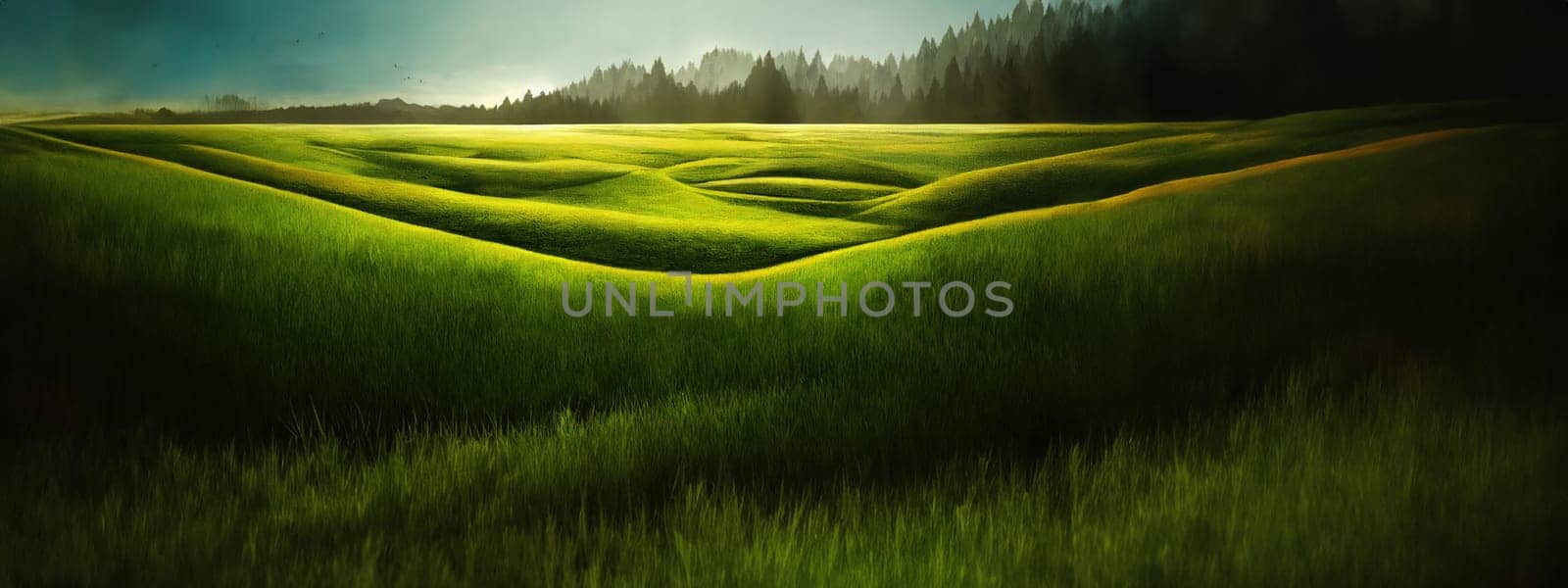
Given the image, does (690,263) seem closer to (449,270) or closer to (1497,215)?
(449,270)

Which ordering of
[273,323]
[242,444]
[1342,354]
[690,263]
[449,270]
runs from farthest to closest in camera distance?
[690,263] < [449,270] < [273,323] < [1342,354] < [242,444]

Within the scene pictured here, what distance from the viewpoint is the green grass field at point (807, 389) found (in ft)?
7.02

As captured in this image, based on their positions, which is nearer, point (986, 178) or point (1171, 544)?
point (1171, 544)

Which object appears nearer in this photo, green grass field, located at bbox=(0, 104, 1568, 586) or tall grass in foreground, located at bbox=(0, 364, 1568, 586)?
tall grass in foreground, located at bbox=(0, 364, 1568, 586)

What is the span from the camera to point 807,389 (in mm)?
3719

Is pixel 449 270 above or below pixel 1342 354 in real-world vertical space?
above

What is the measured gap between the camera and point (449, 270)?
4.76 metres

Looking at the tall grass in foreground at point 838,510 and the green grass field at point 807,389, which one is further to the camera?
the green grass field at point 807,389

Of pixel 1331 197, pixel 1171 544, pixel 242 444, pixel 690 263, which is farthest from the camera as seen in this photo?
pixel 690 263

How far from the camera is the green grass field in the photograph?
2139mm

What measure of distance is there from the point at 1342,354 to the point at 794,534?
10.1ft

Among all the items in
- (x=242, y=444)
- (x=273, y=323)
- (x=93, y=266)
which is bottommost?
(x=242, y=444)

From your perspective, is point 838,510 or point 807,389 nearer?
point 838,510

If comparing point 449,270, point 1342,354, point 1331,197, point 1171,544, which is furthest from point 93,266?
point 1331,197
